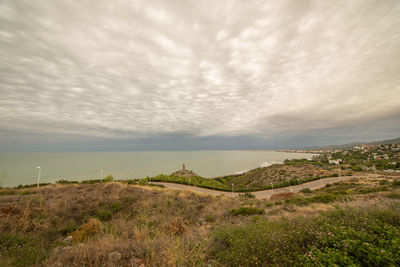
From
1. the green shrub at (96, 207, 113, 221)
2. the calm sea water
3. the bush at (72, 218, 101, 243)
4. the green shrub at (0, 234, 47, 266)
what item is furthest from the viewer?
the calm sea water

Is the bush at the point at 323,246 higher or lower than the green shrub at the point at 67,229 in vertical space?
Answer: higher

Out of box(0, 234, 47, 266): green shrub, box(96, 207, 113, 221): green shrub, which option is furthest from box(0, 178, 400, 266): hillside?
box(96, 207, 113, 221): green shrub

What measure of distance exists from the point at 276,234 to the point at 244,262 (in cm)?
155

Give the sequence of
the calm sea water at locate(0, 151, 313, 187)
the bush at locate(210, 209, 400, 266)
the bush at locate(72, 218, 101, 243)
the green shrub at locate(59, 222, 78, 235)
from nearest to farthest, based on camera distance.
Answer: the bush at locate(210, 209, 400, 266) → the bush at locate(72, 218, 101, 243) → the green shrub at locate(59, 222, 78, 235) → the calm sea water at locate(0, 151, 313, 187)

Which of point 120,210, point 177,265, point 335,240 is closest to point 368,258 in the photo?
point 335,240

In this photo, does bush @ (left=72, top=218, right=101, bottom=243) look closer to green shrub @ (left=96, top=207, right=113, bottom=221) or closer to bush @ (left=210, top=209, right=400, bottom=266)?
green shrub @ (left=96, top=207, right=113, bottom=221)

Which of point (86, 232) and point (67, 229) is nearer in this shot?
point (86, 232)

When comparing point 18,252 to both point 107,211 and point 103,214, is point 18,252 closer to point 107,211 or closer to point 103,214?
point 103,214

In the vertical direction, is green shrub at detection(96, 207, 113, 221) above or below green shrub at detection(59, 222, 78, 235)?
below

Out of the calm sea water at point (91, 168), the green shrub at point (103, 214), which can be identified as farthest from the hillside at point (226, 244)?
the calm sea water at point (91, 168)

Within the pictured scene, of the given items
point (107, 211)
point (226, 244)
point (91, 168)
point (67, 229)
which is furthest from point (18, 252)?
point (91, 168)

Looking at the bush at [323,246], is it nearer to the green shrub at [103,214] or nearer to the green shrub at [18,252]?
the green shrub at [18,252]

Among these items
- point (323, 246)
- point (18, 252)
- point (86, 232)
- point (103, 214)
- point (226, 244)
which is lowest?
point (103, 214)

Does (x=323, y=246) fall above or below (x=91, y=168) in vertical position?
above
